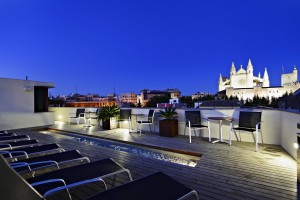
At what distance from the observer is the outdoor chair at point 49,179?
4.33ft

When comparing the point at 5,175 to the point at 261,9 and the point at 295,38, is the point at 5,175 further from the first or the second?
the point at 295,38

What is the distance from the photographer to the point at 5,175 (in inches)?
52.4

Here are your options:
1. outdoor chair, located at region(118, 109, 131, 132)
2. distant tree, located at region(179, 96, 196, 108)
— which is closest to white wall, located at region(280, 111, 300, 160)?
outdoor chair, located at region(118, 109, 131, 132)

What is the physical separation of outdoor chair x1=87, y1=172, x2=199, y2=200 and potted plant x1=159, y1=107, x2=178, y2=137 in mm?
3872

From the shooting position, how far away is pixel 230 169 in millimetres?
2977

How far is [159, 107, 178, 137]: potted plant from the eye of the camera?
5.61 m

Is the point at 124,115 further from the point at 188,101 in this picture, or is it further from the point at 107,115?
the point at 188,101

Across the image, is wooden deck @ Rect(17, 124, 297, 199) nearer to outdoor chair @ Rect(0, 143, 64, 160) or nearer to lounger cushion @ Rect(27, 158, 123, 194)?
lounger cushion @ Rect(27, 158, 123, 194)

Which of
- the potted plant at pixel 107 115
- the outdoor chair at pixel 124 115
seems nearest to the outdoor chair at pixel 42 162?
the outdoor chair at pixel 124 115

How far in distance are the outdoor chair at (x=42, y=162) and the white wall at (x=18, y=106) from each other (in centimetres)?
688

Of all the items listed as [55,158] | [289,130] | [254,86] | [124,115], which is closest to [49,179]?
[55,158]

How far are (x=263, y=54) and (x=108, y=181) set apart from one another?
314 ft

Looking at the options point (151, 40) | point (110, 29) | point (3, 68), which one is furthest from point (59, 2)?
point (151, 40)

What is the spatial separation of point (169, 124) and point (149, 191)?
162 inches
